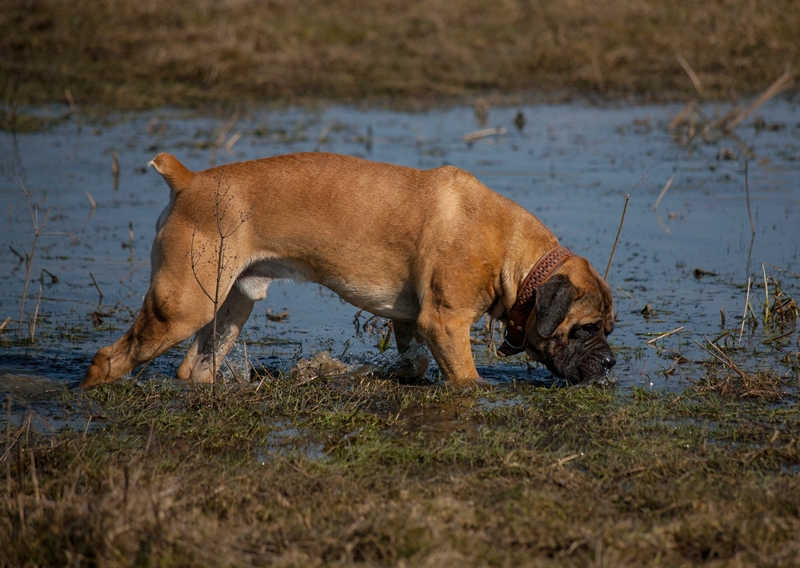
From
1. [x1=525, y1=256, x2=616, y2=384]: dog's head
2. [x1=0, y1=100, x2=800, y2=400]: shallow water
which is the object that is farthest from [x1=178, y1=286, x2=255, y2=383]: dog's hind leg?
[x1=525, y1=256, x2=616, y2=384]: dog's head

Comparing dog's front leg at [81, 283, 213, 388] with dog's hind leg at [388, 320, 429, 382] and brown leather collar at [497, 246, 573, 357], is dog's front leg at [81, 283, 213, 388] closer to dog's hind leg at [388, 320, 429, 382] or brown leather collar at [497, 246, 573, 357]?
dog's hind leg at [388, 320, 429, 382]

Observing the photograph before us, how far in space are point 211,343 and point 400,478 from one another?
2.43 m

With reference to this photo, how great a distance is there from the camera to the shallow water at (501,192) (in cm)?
703

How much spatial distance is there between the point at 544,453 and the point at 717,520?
1.06 m

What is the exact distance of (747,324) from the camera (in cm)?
720

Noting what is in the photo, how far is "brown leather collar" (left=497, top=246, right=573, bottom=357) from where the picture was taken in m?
5.77

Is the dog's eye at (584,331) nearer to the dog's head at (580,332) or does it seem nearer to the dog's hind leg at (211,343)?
the dog's head at (580,332)

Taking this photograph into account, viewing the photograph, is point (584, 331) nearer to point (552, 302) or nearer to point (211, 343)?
point (552, 302)

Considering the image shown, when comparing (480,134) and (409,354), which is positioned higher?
(480,134)

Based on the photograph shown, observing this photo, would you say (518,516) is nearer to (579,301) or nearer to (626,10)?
(579,301)

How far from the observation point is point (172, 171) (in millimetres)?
5777

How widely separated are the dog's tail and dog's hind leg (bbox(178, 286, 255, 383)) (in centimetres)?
90

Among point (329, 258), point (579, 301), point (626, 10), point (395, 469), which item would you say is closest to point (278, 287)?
point (329, 258)

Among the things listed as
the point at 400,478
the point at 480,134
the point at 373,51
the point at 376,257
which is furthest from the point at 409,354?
the point at 373,51
